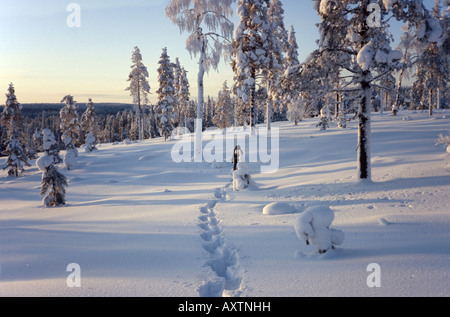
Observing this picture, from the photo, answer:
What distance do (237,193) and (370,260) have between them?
21.8 feet

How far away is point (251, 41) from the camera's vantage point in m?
21.7

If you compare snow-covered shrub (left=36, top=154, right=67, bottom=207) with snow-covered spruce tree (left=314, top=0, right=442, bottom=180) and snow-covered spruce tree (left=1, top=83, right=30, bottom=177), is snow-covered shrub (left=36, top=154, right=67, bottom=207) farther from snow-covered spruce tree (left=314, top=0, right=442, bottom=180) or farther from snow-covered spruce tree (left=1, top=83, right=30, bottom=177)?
snow-covered spruce tree (left=1, top=83, right=30, bottom=177)

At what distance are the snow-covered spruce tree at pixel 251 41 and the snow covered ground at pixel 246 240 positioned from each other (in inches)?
480

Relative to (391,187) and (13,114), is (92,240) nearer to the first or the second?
(391,187)

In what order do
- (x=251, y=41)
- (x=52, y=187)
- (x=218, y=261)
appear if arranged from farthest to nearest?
(x=251, y=41) → (x=52, y=187) → (x=218, y=261)

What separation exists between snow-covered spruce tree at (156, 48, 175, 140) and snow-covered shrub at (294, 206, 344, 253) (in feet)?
117

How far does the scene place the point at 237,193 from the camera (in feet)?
35.0

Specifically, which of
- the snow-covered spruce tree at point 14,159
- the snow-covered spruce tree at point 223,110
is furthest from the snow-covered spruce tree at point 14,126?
the snow-covered spruce tree at point 223,110

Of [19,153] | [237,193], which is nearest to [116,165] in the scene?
[19,153]

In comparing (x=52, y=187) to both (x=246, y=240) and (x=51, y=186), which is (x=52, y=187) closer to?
(x=51, y=186)

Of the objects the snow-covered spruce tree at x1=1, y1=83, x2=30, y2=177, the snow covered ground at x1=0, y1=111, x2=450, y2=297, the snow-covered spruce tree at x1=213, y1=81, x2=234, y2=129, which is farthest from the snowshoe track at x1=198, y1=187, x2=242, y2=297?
the snow-covered spruce tree at x1=213, y1=81, x2=234, y2=129

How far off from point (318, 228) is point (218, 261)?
6.38 feet

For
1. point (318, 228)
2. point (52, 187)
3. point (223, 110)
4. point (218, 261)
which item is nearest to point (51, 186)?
point (52, 187)

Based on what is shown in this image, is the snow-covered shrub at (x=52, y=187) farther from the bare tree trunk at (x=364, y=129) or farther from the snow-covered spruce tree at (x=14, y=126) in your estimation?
the snow-covered spruce tree at (x=14, y=126)
